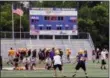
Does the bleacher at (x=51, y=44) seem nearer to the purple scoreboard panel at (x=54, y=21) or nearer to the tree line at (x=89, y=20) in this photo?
the purple scoreboard panel at (x=54, y=21)

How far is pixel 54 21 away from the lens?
51.2 meters

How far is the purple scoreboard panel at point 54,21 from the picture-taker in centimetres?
5053

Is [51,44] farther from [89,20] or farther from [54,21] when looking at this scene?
[89,20]

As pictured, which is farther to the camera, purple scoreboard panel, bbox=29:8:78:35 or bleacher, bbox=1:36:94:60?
bleacher, bbox=1:36:94:60

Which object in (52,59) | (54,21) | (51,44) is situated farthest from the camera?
(51,44)

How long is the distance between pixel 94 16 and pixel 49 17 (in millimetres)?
27773

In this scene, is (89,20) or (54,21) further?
(89,20)

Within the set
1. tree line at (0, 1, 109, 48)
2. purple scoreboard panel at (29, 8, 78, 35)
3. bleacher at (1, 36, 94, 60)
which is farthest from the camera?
tree line at (0, 1, 109, 48)

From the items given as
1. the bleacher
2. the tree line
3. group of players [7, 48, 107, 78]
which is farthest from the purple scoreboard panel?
the tree line

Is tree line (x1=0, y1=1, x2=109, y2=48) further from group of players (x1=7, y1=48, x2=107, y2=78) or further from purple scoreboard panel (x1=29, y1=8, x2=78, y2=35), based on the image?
group of players (x1=7, y1=48, x2=107, y2=78)

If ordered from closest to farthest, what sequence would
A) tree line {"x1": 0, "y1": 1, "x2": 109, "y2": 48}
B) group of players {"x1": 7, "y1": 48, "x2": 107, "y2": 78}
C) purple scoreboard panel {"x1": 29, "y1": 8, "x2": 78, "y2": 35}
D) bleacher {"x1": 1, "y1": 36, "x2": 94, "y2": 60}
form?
group of players {"x1": 7, "y1": 48, "x2": 107, "y2": 78} < purple scoreboard panel {"x1": 29, "y1": 8, "x2": 78, "y2": 35} < bleacher {"x1": 1, "y1": 36, "x2": 94, "y2": 60} < tree line {"x1": 0, "y1": 1, "x2": 109, "y2": 48}

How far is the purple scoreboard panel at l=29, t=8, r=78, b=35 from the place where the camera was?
5053cm

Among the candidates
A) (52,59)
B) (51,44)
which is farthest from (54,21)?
(52,59)

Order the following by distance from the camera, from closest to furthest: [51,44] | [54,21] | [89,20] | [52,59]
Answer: [52,59] < [54,21] < [51,44] < [89,20]
